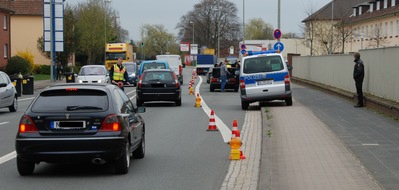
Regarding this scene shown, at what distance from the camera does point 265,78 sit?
74.1ft

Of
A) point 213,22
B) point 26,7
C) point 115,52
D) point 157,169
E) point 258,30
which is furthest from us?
point 258,30

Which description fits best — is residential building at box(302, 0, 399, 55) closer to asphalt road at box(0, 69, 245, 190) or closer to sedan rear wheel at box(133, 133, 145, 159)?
asphalt road at box(0, 69, 245, 190)

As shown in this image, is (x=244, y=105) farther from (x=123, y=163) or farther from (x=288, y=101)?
(x=123, y=163)

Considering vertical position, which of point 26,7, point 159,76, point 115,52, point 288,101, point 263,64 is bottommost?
point 288,101

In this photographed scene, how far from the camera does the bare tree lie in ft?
381

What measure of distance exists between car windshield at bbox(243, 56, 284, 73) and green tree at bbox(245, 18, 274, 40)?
439 ft

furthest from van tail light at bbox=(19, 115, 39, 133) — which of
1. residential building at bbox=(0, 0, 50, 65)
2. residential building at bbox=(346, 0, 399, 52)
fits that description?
residential building at bbox=(0, 0, 50, 65)

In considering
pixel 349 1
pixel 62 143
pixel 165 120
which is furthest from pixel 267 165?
pixel 349 1

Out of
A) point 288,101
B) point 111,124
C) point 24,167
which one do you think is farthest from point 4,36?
point 111,124

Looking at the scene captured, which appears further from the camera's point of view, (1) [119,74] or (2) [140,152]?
(1) [119,74]

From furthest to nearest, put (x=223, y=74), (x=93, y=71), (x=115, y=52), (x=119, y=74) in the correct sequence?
(x=115, y=52), (x=223, y=74), (x=93, y=71), (x=119, y=74)

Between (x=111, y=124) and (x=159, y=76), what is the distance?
51.7 ft

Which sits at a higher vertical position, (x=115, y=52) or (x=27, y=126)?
(x=115, y=52)

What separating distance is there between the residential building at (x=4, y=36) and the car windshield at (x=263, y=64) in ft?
126
